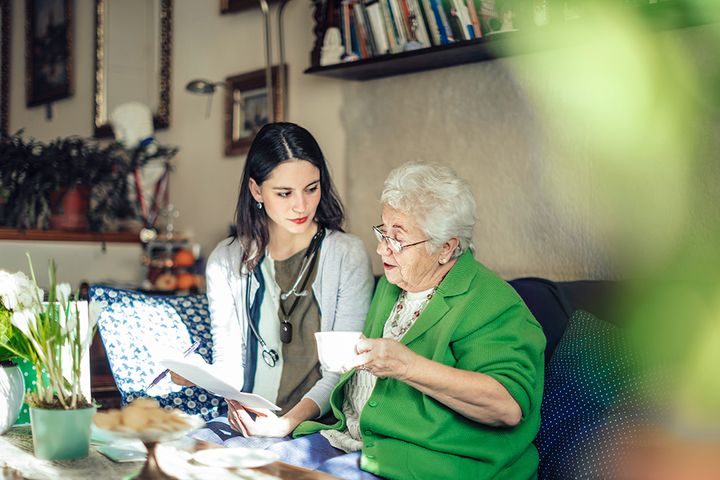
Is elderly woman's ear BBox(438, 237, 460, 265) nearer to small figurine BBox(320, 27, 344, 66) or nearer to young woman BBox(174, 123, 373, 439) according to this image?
young woman BBox(174, 123, 373, 439)

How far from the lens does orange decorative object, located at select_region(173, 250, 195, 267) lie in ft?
11.5

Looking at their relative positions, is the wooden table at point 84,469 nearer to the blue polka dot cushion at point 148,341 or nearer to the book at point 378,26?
the blue polka dot cushion at point 148,341

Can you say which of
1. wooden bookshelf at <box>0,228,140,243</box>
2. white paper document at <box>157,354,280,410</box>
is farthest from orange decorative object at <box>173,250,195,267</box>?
white paper document at <box>157,354,280,410</box>

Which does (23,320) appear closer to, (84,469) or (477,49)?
(84,469)

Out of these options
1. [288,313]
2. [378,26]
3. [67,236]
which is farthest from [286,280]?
[67,236]

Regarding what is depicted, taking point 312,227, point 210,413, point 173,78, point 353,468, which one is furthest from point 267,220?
point 173,78

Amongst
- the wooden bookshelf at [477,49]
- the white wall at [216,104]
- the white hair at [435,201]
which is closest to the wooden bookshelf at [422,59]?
the wooden bookshelf at [477,49]

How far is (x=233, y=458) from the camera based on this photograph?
1.39m

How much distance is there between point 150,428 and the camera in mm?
1334

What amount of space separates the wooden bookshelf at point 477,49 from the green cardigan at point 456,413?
89 centimetres

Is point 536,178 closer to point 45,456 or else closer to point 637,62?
point 637,62

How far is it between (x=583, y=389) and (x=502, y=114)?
1.13 meters

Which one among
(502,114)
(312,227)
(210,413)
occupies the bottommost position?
(210,413)

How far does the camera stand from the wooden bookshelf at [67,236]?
3.23 metres
